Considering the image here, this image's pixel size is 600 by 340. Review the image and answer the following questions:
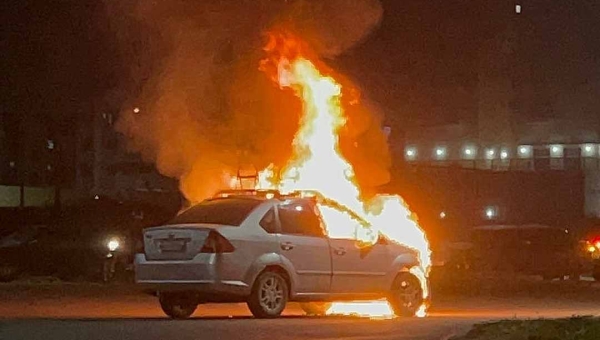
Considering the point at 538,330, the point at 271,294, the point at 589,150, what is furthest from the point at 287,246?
the point at 589,150

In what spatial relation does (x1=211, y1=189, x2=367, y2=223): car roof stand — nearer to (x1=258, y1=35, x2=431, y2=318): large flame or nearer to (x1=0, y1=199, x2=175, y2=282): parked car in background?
(x1=258, y1=35, x2=431, y2=318): large flame

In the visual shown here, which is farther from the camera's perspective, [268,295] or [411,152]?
[411,152]

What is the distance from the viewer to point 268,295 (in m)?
16.7

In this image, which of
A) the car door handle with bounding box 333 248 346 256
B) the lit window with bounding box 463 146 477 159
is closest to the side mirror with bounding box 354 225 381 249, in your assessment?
the car door handle with bounding box 333 248 346 256

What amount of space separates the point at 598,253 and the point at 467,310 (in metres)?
14.8

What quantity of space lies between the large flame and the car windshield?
2.41 metres

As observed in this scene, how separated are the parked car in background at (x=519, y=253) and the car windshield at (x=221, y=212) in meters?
19.6

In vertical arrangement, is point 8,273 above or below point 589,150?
below

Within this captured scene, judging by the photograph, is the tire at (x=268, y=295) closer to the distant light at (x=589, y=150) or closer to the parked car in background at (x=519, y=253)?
the parked car in background at (x=519, y=253)

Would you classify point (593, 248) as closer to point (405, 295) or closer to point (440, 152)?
point (405, 295)

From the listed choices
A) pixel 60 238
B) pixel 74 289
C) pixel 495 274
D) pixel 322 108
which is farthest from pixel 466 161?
pixel 322 108

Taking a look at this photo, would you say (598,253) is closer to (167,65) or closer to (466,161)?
(167,65)

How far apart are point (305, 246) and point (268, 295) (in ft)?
3.10

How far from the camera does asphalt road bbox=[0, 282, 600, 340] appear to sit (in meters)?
13.9
